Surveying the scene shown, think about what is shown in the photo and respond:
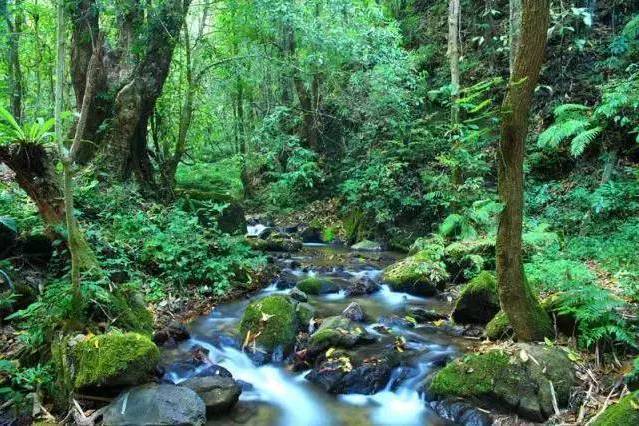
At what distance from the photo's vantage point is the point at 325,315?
7441mm

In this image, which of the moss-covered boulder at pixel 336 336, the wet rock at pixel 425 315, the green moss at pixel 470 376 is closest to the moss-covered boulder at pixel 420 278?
the wet rock at pixel 425 315

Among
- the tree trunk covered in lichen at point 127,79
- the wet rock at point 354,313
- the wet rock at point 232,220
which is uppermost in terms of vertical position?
the tree trunk covered in lichen at point 127,79

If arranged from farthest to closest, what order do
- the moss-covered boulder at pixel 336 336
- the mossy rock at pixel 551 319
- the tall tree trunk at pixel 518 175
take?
the moss-covered boulder at pixel 336 336 → the mossy rock at pixel 551 319 → the tall tree trunk at pixel 518 175

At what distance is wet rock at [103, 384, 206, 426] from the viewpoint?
13.3 ft

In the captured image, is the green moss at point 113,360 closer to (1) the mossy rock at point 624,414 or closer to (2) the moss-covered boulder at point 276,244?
(1) the mossy rock at point 624,414

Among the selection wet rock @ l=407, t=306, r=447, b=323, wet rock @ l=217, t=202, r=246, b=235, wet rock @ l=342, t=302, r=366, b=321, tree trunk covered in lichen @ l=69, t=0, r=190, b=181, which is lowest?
wet rock @ l=407, t=306, r=447, b=323

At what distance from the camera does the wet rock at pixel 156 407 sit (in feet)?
13.3

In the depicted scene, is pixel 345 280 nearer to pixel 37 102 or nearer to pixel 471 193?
pixel 471 193

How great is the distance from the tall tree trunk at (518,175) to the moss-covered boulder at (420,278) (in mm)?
3296

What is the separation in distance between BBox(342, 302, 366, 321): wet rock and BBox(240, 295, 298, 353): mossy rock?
1004 mm

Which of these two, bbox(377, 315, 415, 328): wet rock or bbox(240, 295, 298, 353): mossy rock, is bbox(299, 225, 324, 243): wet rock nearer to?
bbox(377, 315, 415, 328): wet rock

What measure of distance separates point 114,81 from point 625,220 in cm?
1077

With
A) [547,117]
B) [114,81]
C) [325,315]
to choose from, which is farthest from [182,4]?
[547,117]

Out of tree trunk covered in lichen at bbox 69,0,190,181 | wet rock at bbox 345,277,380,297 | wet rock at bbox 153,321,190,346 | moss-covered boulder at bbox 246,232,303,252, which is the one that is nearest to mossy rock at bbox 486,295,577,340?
wet rock at bbox 345,277,380,297
